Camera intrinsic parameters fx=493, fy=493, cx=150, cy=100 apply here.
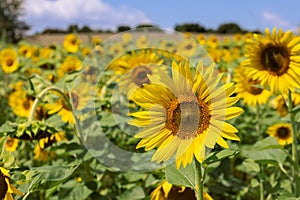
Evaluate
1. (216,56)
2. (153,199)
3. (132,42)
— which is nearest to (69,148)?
(153,199)

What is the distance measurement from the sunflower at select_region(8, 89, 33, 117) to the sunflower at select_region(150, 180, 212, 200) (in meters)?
1.64

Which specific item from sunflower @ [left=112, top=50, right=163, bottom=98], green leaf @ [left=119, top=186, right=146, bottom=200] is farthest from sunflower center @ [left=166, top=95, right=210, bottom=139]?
sunflower @ [left=112, top=50, right=163, bottom=98]

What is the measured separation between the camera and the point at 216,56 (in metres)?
3.81

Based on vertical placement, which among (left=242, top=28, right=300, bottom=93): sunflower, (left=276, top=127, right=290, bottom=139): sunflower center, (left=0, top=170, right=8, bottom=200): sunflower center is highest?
(left=242, top=28, right=300, bottom=93): sunflower

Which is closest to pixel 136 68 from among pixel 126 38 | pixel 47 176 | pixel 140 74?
pixel 140 74

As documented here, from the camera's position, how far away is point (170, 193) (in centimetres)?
165

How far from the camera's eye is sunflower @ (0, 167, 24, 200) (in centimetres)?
134

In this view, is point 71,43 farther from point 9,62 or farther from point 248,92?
point 248,92

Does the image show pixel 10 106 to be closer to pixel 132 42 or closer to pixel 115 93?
pixel 115 93

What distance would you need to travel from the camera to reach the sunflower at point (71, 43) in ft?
17.1

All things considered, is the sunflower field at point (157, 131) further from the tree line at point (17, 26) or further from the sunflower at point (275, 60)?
the tree line at point (17, 26)

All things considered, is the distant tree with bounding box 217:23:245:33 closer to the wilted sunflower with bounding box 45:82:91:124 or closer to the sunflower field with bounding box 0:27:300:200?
the sunflower field with bounding box 0:27:300:200

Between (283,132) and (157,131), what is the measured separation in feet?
5.33

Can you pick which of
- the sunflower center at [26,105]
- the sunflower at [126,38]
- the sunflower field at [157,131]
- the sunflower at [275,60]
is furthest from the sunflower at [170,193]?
the sunflower at [126,38]
